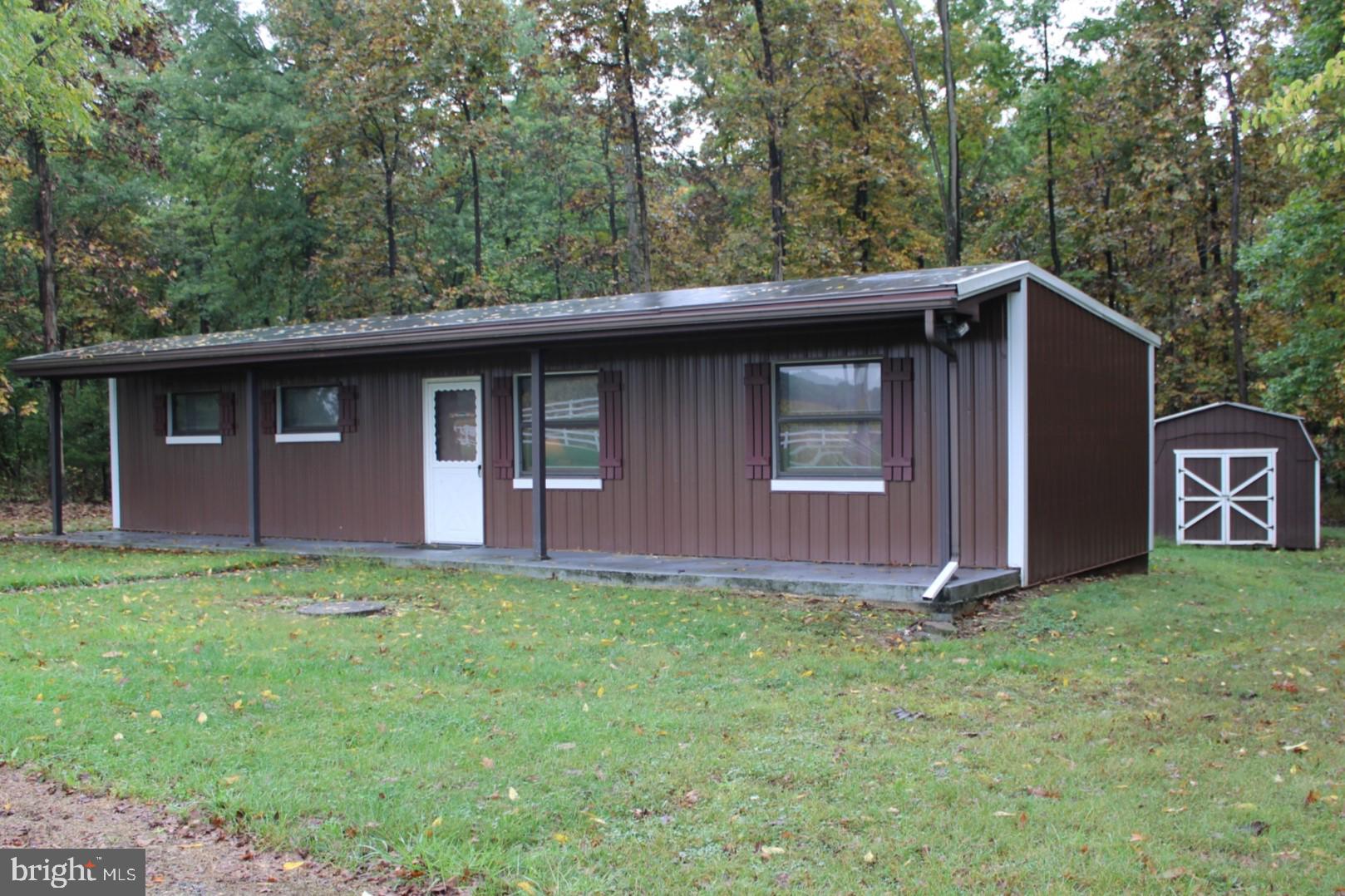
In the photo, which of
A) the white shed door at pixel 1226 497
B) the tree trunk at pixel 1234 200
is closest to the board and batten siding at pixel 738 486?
the white shed door at pixel 1226 497

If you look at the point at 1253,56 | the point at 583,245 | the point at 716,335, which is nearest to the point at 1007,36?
the point at 1253,56

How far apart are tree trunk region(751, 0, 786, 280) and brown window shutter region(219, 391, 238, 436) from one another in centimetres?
1026

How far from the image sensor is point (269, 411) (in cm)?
1345

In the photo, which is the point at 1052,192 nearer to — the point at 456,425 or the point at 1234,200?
the point at 1234,200

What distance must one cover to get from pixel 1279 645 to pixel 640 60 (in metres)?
16.8

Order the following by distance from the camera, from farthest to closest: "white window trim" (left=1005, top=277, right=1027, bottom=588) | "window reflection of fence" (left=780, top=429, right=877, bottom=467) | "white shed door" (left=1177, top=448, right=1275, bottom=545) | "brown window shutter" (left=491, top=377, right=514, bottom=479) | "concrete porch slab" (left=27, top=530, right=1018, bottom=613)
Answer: "white shed door" (left=1177, top=448, right=1275, bottom=545) → "brown window shutter" (left=491, top=377, right=514, bottom=479) → "window reflection of fence" (left=780, top=429, right=877, bottom=467) → "white window trim" (left=1005, top=277, right=1027, bottom=588) → "concrete porch slab" (left=27, top=530, right=1018, bottom=613)

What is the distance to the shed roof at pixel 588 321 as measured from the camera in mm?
8547

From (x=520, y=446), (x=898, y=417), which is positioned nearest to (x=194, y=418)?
(x=520, y=446)

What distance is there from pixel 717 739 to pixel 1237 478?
14.2 m

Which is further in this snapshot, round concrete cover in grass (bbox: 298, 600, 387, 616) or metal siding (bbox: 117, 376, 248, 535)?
metal siding (bbox: 117, 376, 248, 535)

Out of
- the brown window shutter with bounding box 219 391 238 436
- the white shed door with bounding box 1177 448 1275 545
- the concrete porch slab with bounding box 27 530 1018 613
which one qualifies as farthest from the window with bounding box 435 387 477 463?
the white shed door with bounding box 1177 448 1275 545

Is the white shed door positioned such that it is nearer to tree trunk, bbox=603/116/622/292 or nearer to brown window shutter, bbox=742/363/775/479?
brown window shutter, bbox=742/363/775/479

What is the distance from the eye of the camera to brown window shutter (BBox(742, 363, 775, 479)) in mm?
10125

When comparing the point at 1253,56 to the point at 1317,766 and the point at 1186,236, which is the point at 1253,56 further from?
the point at 1317,766
